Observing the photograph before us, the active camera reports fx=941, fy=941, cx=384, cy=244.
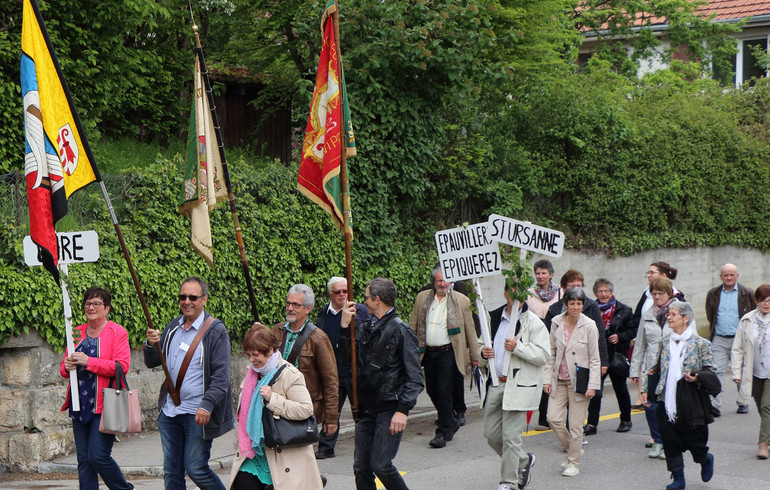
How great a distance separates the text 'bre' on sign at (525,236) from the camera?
325 inches

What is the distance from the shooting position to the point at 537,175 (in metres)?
17.1

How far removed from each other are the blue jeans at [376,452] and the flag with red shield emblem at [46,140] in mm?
2597

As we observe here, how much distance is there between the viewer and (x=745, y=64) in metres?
27.4

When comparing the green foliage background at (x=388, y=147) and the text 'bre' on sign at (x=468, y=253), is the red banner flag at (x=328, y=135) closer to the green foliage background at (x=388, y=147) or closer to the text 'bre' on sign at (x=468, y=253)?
the text 'bre' on sign at (x=468, y=253)

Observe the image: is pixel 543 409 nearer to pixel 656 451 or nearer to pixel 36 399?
pixel 656 451

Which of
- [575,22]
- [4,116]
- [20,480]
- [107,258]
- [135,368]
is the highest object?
[575,22]

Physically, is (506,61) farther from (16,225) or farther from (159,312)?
(16,225)

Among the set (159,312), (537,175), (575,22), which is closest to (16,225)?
(159,312)

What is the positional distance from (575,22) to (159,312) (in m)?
16.8

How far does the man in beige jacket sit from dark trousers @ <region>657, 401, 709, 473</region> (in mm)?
2717

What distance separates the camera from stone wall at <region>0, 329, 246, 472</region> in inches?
362

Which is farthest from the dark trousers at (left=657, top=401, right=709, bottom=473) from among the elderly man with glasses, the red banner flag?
the red banner flag

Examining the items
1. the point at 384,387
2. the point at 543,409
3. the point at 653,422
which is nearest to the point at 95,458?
the point at 384,387

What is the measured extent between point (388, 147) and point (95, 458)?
7695 mm
